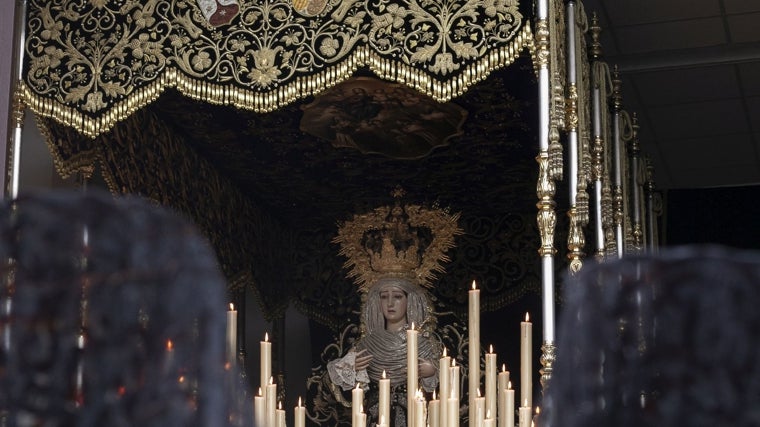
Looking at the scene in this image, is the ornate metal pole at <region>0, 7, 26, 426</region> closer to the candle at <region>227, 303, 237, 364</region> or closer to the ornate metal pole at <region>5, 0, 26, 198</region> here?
the ornate metal pole at <region>5, 0, 26, 198</region>

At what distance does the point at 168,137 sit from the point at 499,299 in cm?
216

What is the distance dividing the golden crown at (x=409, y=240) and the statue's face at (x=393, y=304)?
0.10 m

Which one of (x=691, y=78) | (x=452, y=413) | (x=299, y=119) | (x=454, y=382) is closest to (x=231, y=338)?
(x=452, y=413)

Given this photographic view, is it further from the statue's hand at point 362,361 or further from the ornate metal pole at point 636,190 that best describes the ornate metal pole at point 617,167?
the statue's hand at point 362,361

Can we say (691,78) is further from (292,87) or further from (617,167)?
(292,87)

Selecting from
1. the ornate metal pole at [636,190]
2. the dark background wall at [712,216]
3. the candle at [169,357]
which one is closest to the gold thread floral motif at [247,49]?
the ornate metal pole at [636,190]

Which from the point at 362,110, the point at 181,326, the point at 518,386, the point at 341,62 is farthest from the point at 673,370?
the point at 518,386

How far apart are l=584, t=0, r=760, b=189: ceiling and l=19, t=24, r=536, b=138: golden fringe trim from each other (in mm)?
2303

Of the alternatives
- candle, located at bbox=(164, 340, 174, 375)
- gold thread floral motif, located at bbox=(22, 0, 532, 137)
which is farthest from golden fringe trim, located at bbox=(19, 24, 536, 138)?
candle, located at bbox=(164, 340, 174, 375)

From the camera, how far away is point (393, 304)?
22.2 feet

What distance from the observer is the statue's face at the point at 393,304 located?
6.74 meters

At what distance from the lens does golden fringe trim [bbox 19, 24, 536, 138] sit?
13.5 feet

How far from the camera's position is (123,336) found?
770 millimetres

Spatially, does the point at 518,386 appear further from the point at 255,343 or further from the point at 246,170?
the point at 246,170
